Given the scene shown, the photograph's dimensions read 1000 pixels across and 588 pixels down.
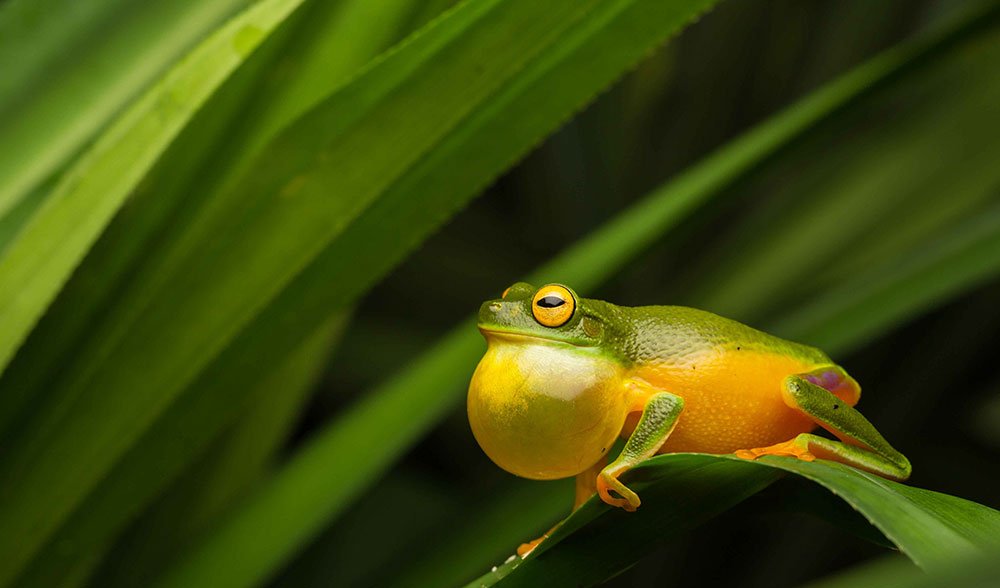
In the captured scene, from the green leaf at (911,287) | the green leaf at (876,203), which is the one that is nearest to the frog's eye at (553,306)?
the green leaf at (911,287)

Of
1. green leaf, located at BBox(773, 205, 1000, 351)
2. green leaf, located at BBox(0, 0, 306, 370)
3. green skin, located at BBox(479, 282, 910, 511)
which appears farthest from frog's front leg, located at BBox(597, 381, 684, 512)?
green leaf, located at BBox(773, 205, 1000, 351)

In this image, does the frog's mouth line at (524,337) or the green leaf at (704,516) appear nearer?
the green leaf at (704,516)

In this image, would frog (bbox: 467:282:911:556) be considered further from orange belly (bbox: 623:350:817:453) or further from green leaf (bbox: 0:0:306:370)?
green leaf (bbox: 0:0:306:370)

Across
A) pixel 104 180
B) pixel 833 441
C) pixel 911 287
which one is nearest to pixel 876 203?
pixel 911 287

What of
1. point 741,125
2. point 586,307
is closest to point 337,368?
point 741,125

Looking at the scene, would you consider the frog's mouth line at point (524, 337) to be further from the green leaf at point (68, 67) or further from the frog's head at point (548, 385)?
the green leaf at point (68, 67)

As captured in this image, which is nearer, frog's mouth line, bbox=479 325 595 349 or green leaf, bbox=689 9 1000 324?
frog's mouth line, bbox=479 325 595 349

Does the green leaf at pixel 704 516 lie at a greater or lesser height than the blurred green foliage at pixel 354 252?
lesser
